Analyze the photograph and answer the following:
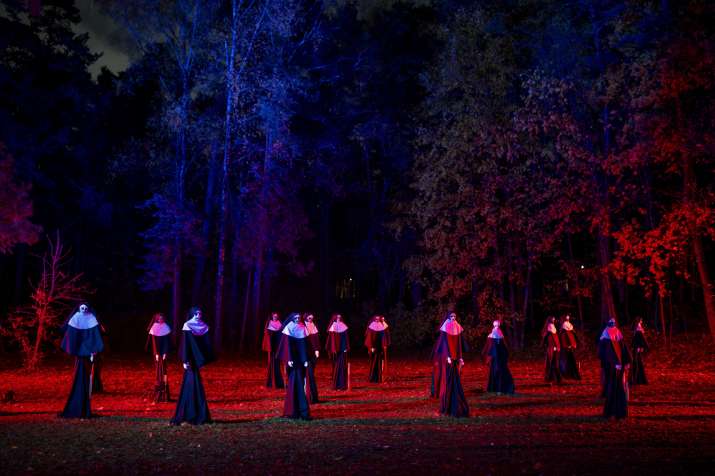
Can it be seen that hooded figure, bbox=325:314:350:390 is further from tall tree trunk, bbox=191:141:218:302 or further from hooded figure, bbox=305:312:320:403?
tall tree trunk, bbox=191:141:218:302

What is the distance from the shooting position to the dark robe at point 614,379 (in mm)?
15031

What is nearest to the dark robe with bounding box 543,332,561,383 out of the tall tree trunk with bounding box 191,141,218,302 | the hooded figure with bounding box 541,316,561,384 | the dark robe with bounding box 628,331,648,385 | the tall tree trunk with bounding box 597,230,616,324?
the hooded figure with bounding box 541,316,561,384

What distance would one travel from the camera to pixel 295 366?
15242 millimetres

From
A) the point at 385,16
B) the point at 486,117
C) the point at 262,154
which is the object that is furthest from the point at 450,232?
the point at 385,16

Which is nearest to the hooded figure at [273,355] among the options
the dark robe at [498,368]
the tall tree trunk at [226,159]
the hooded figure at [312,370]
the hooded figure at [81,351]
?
the hooded figure at [312,370]

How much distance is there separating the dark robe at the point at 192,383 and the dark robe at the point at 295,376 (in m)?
1.59

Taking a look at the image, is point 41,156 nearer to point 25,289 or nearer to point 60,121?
point 60,121

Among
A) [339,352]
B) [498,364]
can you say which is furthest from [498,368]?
[339,352]

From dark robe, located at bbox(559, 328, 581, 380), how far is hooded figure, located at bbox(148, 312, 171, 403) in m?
11.6

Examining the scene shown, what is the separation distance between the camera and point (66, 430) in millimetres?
13812

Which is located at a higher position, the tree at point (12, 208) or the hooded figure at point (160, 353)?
the tree at point (12, 208)

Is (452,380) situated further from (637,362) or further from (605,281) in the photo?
(605,281)

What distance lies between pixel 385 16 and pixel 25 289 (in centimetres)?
2654

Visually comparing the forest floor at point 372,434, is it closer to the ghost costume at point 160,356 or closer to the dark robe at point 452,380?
the dark robe at point 452,380
